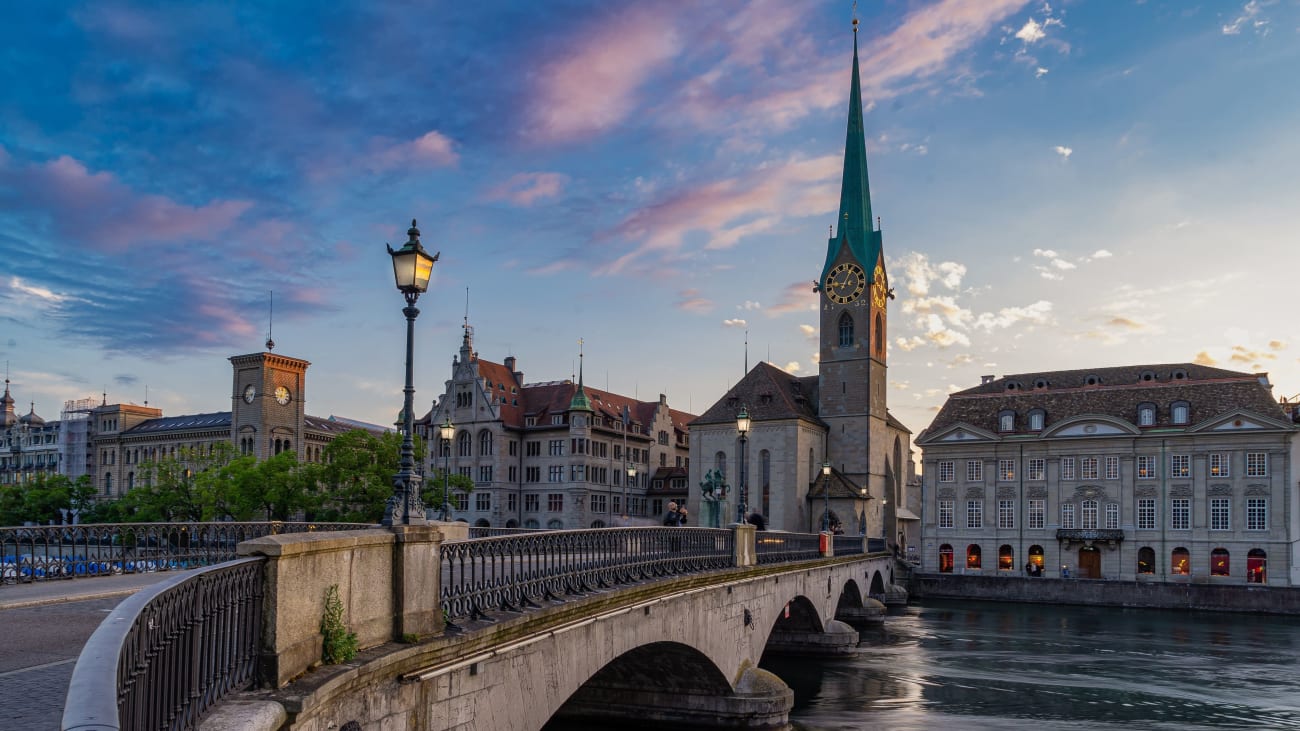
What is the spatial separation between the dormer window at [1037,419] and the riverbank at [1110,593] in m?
12.3

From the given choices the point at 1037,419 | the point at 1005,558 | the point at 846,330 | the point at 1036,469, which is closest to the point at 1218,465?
the point at 1036,469

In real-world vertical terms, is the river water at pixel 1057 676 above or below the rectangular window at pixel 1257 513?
below

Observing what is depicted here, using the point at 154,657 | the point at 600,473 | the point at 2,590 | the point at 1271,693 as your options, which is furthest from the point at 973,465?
the point at 154,657

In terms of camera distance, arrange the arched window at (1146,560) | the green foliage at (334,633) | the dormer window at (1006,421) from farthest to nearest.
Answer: the dormer window at (1006,421), the arched window at (1146,560), the green foliage at (334,633)

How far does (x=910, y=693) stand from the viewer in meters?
33.7

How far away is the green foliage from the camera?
954 cm

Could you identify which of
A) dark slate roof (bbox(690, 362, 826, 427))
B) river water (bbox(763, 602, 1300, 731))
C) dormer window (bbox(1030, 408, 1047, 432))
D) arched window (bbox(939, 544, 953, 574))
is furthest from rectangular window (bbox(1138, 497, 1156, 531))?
dark slate roof (bbox(690, 362, 826, 427))

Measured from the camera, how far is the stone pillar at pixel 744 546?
2841cm

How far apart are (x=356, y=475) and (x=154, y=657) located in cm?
5549

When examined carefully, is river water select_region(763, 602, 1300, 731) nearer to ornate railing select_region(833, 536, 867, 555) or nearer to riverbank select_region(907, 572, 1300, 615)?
riverbank select_region(907, 572, 1300, 615)

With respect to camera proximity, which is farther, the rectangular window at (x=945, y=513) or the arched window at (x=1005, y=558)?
the rectangular window at (x=945, y=513)

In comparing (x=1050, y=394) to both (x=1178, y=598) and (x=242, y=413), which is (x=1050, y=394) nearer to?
(x=1178, y=598)

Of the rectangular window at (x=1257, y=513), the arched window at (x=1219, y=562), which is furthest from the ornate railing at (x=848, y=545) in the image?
the rectangular window at (x=1257, y=513)

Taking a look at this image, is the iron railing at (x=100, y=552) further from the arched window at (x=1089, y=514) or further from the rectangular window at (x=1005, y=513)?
the arched window at (x=1089, y=514)
